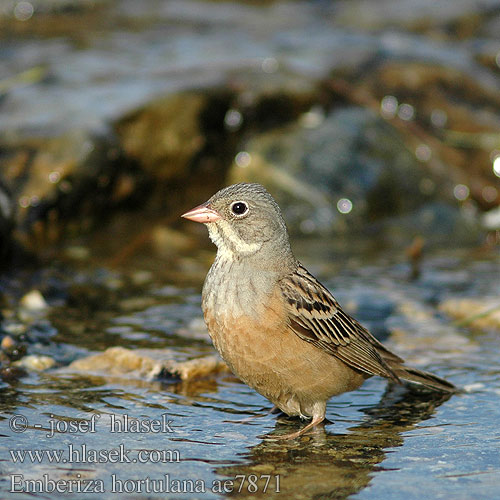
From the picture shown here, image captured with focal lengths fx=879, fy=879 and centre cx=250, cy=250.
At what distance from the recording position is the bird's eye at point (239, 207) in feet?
18.4

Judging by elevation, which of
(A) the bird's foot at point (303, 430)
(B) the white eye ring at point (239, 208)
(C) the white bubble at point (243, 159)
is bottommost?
(A) the bird's foot at point (303, 430)

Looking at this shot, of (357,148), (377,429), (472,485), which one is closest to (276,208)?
(377,429)

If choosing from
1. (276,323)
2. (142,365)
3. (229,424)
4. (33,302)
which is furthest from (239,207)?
(33,302)

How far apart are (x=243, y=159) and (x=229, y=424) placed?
228 inches

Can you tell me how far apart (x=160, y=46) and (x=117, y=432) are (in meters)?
9.76

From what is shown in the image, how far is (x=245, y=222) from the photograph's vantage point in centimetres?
559

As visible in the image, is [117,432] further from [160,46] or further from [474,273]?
[160,46]

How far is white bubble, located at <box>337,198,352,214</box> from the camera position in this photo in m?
10.3

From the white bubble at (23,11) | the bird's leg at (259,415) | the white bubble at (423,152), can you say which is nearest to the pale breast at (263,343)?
the bird's leg at (259,415)

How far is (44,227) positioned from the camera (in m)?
8.96

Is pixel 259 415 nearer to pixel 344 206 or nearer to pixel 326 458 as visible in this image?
pixel 326 458

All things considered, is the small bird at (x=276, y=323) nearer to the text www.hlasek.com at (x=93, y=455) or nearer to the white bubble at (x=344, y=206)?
the text www.hlasek.com at (x=93, y=455)

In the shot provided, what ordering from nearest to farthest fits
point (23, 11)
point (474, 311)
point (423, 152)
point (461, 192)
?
point (474, 311), point (461, 192), point (423, 152), point (23, 11)

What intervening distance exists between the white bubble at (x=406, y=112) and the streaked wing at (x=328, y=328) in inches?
256
